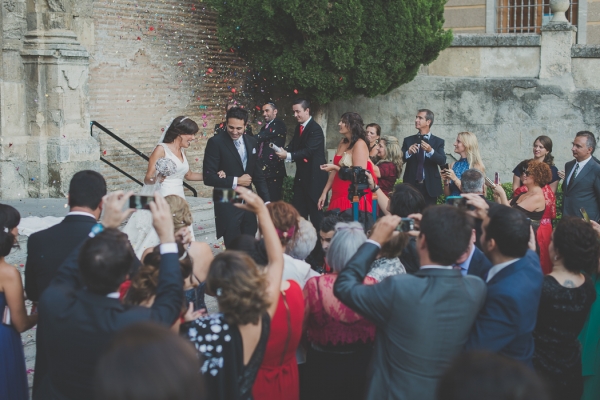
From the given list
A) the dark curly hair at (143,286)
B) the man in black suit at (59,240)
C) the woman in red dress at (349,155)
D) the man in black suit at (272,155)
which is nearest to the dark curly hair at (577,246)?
the dark curly hair at (143,286)

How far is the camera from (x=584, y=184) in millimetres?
8211

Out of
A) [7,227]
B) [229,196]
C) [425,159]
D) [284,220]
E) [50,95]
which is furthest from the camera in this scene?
[50,95]

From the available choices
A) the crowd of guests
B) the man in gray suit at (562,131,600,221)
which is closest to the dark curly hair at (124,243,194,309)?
the crowd of guests

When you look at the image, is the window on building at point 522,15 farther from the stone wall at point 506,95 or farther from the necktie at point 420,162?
the necktie at point 420,162

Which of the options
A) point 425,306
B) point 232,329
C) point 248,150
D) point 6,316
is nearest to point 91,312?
point 232,329

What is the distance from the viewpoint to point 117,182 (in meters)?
12.0

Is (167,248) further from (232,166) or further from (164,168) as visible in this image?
(232,166)

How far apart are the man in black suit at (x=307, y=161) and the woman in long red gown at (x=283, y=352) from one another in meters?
5.93

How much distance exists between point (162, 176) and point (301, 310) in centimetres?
383

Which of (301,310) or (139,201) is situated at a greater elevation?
(139,201)

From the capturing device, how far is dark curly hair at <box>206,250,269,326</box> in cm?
325

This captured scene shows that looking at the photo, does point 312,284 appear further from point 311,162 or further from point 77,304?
point 311,162

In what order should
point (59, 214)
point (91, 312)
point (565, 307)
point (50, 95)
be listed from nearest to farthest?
point (91, 312)
point (565, 307)
point (59, 214)
point (50, 95)

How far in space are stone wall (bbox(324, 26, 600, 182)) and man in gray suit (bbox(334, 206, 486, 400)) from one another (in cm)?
1026
